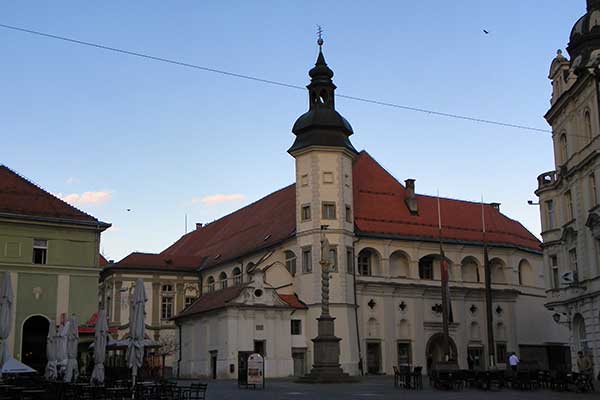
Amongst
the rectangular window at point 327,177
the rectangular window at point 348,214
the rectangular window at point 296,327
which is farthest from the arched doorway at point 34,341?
the rectangular window at point 348,214

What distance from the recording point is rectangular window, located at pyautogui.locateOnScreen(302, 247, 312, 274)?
2010 inches

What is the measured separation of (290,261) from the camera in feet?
175

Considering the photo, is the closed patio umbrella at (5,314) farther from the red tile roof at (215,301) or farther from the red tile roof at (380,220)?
the red tile roof at (380,220)

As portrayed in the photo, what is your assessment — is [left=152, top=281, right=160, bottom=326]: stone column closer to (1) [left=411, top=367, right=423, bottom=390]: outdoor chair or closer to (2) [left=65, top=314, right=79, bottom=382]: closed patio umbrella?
(2) [left=65, top=314, right=79, bottom=382]: closed patio umbrella

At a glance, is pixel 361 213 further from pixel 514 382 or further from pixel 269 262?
pixel 514 382

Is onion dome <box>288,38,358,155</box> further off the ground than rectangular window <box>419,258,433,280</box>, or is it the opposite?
onion dome <box>288,38,358,155</box>

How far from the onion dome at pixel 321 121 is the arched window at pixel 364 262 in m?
7.02

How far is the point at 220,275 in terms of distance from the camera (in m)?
62.0

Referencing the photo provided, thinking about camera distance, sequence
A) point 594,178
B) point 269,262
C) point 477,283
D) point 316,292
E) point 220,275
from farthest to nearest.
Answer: point 220,275 → point 477,283 → point 269,262 → point 316,292 → point 594,178

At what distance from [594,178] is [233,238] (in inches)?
1385

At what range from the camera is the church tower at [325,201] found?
5012 cm

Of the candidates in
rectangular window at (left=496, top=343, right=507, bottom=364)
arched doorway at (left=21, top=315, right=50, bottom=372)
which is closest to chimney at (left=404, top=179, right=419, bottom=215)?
rectangular window at (left=496, top=343, right=507, bottom=364)

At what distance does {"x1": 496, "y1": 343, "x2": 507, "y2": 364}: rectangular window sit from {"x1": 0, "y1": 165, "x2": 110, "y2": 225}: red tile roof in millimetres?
30248

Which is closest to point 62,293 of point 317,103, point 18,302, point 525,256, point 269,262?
point 18,302
